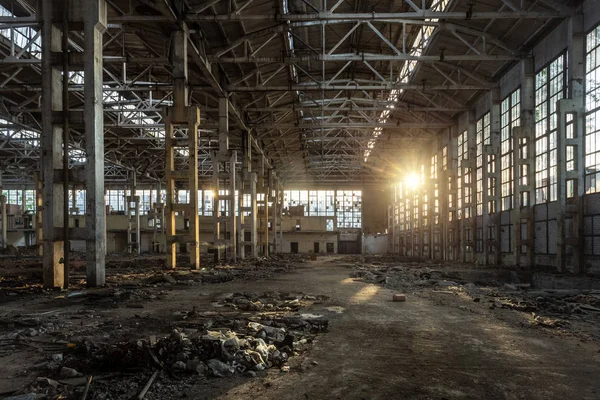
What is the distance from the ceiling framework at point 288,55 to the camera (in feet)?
53.7

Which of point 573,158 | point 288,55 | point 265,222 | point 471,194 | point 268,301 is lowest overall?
point 268,301

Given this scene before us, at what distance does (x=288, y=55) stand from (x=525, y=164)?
11.2m

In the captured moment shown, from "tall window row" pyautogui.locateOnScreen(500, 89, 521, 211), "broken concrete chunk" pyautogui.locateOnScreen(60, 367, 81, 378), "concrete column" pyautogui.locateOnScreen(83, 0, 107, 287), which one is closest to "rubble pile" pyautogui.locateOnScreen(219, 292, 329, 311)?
"concrete column" pyautogui.locateOnScreen(83, 0, 107, 287)

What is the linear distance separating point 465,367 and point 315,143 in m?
35.3

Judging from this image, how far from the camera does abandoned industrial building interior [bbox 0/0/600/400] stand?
508 cm

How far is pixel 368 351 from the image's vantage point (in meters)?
6.12

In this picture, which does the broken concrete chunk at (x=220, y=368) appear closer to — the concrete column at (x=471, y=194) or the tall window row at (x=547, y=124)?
the tall window row at (x=547, y=124)

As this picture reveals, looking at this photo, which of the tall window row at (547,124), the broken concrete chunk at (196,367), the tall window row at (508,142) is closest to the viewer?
the broken concrete chunk at (196,367)

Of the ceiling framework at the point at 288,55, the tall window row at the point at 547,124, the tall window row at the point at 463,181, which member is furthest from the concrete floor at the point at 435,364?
the tall window row at the point at 463,181

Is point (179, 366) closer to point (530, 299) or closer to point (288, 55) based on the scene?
point (530, 299)

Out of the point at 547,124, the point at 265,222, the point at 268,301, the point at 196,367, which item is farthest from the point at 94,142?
the point at 265,222

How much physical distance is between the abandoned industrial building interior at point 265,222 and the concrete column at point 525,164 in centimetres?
8

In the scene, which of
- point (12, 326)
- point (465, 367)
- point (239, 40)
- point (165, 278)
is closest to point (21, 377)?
point (12, 326)

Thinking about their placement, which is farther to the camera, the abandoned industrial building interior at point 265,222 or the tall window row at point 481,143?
the tall window row at point 481,143
